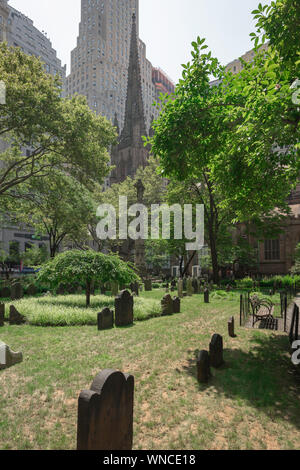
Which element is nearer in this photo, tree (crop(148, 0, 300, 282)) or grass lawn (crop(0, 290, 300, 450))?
grass lawn (crop(0, 290, 300, 450))

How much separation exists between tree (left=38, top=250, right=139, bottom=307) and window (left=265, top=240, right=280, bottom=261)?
29.8m

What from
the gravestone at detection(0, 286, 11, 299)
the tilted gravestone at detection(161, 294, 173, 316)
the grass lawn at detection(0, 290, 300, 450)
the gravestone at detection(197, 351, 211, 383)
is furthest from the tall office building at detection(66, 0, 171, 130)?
the gravestone at detection(197, 351, 211, 383)

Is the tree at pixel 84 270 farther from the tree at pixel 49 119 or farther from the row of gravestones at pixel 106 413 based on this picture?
the row of gravestones at pixel 106 413

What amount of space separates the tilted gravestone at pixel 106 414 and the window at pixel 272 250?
39.2 m

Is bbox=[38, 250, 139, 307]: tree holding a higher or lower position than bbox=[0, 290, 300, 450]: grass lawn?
higher

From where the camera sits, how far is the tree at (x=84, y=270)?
13.8 metres

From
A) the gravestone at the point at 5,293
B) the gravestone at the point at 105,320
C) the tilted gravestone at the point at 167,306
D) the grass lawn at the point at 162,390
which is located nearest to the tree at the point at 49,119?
the gravestone at the point at 5,293

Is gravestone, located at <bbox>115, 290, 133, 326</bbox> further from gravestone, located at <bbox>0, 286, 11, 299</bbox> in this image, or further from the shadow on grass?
gravestone, located at <bbox>0, 286, 11, 299</bbox>

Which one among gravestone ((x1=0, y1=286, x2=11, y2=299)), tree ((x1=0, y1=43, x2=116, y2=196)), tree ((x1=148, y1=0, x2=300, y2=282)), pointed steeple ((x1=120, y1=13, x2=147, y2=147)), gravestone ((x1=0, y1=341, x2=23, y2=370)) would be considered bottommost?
gravestone ((x1=0, y1=286, x2=11, y2=299))

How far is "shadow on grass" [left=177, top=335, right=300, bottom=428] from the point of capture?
500 cm

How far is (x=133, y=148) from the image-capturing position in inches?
3145

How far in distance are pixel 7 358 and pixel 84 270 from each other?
7.21m

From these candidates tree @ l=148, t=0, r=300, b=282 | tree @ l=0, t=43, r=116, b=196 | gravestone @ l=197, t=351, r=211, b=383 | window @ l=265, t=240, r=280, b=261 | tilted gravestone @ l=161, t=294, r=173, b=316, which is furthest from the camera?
window @ l=265, t=240, r=280, b=261

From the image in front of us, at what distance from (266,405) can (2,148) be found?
52.4m
